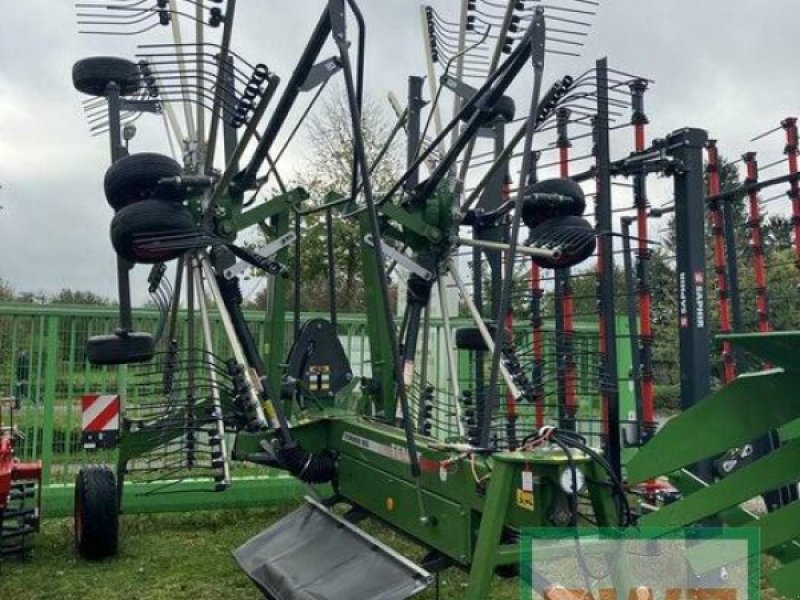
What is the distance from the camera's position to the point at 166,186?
3.83 m

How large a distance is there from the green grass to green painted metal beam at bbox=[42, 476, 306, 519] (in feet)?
0.36

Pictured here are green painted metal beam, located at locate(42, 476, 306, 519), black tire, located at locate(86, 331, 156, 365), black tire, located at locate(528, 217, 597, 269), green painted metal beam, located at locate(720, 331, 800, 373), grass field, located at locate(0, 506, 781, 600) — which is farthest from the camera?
green painted metal beam, located at locate(42, 476, 306, 519)

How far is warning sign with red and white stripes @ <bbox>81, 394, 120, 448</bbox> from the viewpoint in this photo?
5086mm

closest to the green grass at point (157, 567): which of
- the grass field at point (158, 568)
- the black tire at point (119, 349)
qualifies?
the grass field at point (158, 568)

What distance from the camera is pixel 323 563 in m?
3.59

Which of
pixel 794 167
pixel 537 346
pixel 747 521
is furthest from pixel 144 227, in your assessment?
pixel 794 167

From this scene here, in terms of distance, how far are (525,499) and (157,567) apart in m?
2.86

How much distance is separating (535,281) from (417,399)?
4.08 feet

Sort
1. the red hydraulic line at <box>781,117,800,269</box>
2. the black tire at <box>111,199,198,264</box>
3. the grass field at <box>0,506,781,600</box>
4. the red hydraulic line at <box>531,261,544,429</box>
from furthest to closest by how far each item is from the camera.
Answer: the red hydraulic line at <box>781,117,800,269</box>
the red hydraulic line at <box>531,261,544,429</box>
the grass field at <box>0,506,781,600</box>
the black tire at <box>111,199,198,264</box>

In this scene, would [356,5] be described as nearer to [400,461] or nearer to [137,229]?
[137,229]

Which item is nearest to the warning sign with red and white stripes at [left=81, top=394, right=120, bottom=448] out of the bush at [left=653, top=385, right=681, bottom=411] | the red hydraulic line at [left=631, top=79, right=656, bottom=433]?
the red hydraulic line at [left=631, top=79, right=656, bottom=433]

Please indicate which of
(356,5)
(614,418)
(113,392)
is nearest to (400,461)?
(614,418)

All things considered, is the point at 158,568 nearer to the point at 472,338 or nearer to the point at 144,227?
the point at 144,227

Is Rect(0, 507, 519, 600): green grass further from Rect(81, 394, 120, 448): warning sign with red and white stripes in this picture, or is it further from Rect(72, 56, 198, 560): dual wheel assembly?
Rect(72, 56, 198, 560): dual wheel assembly
